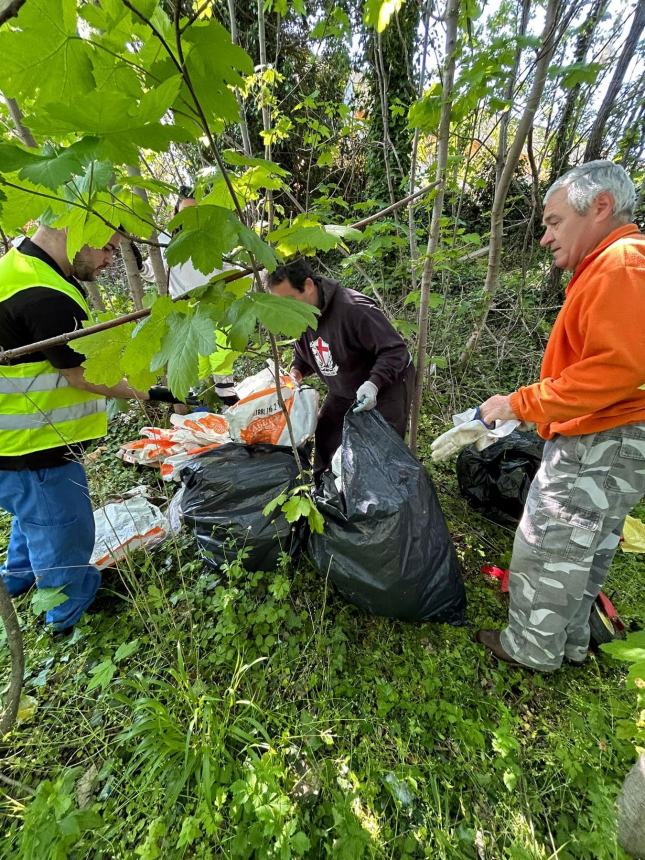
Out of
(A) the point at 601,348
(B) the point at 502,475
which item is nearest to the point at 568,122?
(B) the point at 502,475

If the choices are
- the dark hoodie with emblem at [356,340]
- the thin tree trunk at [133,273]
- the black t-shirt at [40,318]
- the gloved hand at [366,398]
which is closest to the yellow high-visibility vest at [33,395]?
the black t-shirt at [40,318]

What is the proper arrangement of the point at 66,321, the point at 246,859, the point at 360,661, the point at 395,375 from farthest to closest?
the point at 395,375, the point at 360,661, the point at 66,321, the point at 246,859

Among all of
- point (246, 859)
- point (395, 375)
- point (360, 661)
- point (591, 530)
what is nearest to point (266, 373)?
point (395, 375)

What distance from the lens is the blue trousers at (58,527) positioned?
5.06ft

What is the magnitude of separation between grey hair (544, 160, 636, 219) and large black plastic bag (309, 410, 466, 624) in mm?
1094

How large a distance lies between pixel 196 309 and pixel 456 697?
5.46ft

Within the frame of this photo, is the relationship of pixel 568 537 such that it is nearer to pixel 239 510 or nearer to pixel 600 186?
pixel 600 186

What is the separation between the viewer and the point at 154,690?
141 cm

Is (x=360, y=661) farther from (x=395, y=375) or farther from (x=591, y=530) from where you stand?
(x=395, y=375)

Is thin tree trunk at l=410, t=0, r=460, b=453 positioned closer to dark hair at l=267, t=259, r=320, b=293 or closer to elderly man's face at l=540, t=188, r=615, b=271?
elderly man's face at l=540, t=188, r=615, b=271

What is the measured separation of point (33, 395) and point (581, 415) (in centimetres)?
210

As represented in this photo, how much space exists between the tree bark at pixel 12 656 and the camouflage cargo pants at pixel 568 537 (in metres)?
1.70

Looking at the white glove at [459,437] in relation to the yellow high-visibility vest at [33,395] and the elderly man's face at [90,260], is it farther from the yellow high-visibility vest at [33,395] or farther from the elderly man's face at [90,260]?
the elderly man's face at [90,260]

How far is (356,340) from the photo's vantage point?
1.95 metres
